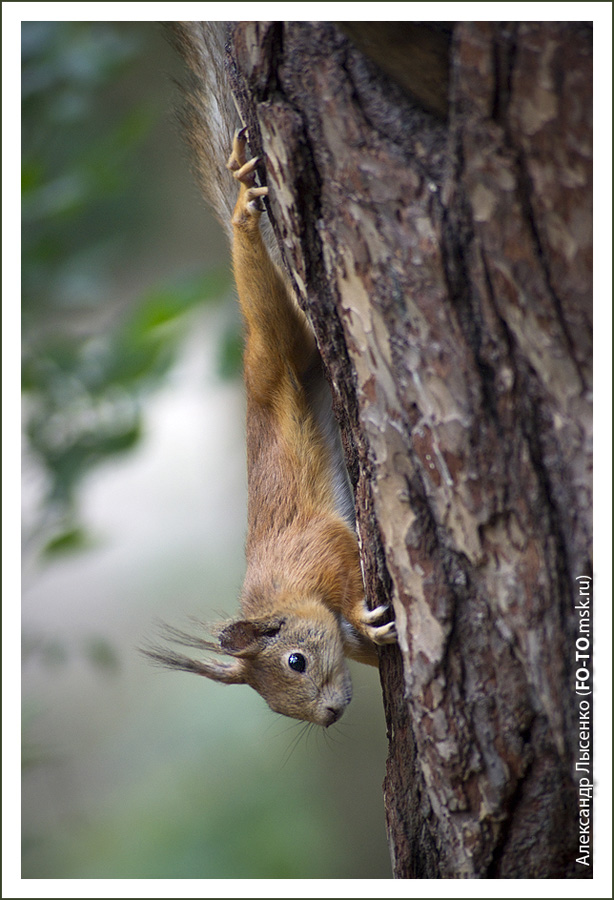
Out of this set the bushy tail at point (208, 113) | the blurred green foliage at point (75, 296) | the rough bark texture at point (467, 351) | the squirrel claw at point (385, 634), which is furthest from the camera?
the blurred green foliage at point (75, 296)

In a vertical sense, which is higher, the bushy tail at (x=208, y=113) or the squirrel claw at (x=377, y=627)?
the bushy tail at (x=208, y=113)

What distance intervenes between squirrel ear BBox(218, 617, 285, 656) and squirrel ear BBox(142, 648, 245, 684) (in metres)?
0.08

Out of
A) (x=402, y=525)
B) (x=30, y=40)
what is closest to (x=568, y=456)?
(x=402, y=525)

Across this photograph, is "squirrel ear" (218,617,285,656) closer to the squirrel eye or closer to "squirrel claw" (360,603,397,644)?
the squirrel eye

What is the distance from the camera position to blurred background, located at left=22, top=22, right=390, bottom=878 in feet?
5.59

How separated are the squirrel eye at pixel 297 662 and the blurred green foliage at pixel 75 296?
0.67m

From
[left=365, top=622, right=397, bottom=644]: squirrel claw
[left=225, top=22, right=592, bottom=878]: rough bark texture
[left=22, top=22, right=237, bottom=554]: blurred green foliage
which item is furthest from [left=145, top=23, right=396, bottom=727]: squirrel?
[left=22, top=22, right=237, bottom=554]: blurred green foliage

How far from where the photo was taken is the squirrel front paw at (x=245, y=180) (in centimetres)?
114

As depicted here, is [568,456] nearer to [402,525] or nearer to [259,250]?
[402,525]

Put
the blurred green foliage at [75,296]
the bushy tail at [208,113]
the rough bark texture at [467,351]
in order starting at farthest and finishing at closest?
1. the blurred green foliage at [75,296]
2. the bushy tail at [208,113]
3. the rough bark texture at [467,351]

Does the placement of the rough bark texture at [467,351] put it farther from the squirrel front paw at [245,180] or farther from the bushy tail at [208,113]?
the bushy tail at [208,113]

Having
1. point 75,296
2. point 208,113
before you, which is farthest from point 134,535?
point 208,113

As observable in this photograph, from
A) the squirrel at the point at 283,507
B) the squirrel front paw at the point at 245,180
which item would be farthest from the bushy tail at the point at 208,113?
the squirrel front paw at the point at 245,180

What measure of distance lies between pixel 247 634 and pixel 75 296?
1032 mm
